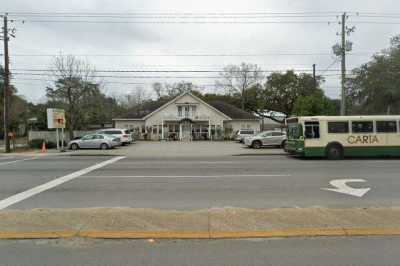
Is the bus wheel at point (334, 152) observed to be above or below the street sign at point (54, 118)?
below

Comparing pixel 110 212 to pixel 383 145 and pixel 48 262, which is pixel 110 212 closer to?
pixel 48 262

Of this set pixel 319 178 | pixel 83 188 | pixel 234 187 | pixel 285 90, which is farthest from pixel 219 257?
pixel 285 90

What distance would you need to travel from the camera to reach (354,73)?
47656 millimetres

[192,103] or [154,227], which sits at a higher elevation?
[192,103]

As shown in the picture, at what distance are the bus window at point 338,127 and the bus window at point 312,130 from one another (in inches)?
26.9

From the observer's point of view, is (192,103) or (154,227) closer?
(154,227)

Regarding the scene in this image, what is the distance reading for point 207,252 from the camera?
5.25m

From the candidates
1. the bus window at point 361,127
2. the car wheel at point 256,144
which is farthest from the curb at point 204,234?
the car wheel at point 256,144

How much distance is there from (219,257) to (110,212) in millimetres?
2862

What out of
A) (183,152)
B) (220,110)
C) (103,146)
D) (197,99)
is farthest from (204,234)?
(220,110)

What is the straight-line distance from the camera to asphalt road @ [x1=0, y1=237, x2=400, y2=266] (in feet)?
16.1

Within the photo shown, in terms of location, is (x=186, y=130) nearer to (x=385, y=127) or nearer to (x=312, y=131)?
(x=312, y=131)

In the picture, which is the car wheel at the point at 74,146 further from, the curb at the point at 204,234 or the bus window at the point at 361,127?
the curb at the point at 204,234

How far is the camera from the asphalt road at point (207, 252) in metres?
4.92
